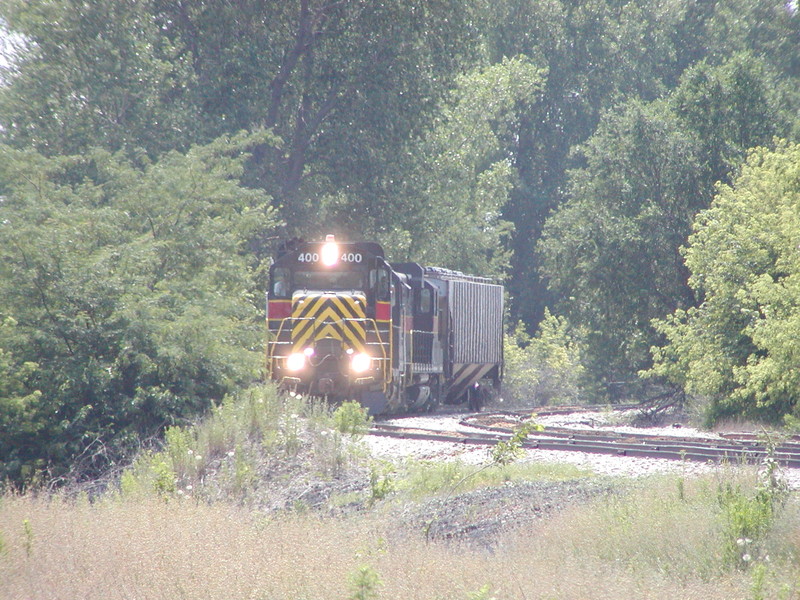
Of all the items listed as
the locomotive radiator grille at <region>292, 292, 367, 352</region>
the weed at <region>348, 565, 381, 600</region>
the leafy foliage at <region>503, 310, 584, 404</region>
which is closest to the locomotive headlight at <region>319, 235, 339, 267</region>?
the locomotive radiator grille at <region>292, 292, 367, 352</region>

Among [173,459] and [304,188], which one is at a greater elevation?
[304,188]

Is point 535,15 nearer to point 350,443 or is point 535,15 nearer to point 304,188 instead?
point 304,188

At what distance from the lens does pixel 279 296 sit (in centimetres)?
1888

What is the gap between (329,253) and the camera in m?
19.0

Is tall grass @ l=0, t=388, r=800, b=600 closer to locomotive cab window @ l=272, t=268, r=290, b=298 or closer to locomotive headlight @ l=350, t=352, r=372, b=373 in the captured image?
locomotive headlight @ l=350, t=352, r=372, b=373

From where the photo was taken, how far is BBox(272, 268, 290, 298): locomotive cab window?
62.0ft

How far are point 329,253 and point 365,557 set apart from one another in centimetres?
1196

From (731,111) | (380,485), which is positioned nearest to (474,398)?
(731,111)

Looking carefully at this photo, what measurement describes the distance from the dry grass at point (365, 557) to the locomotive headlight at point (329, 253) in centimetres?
1001

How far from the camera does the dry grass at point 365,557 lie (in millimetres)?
6594

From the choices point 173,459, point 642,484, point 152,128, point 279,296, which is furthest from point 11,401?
point 152,128

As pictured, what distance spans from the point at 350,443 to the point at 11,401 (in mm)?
4661

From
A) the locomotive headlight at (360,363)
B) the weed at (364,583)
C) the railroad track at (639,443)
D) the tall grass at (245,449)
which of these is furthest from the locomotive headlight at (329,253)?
the weed at (364,583)

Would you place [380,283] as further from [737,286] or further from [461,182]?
[461,182]
